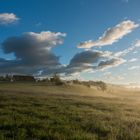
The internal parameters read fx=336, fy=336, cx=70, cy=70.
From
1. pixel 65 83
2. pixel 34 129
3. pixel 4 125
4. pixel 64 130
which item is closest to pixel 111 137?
pixel 64 130

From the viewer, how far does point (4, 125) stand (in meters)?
18.0

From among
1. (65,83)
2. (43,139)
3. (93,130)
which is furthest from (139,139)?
(65,83)

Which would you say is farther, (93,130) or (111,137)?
(93,130)

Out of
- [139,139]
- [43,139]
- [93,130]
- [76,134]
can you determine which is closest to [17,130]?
[43,139]

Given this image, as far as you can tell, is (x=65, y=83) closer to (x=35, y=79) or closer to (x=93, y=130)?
(x=35, y=79)

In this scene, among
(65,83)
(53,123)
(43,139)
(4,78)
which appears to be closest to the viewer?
(43,139)

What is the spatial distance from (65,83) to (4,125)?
9458cm

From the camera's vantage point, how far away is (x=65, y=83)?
113 meters

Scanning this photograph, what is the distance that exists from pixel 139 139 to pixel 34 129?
5.26 m

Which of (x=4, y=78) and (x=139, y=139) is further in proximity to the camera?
(x=4, y=78)

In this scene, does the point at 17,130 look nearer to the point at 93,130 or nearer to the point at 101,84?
the point at 93,130

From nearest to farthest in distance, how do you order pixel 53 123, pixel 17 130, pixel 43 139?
pixel 43 139
pixel 17 130
pixel 53 123

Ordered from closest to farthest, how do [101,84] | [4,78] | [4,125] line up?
[4,125], [4,78], [101,84]

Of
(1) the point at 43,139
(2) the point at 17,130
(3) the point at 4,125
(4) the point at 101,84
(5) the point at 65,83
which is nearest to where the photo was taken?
(1) the point at 43,139
